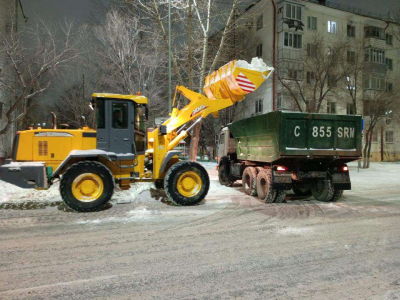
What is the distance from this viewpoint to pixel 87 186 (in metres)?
7.62

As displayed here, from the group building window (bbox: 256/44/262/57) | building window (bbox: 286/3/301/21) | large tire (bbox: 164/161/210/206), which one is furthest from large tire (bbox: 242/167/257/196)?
building window (bbox: 256/44/262/57)

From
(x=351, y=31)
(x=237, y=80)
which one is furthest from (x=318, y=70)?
(x=351, y=31)

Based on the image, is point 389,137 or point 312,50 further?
point 389,137

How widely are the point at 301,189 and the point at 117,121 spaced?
257 inches

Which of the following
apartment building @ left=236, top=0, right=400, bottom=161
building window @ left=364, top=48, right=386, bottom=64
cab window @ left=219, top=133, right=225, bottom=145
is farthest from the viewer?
building window @ left=364, top=48, right=386, bottom=64

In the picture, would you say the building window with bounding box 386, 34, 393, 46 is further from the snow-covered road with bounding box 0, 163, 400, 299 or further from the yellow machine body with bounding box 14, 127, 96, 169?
the yellow machine body with bounding box 14, 127, 96, 169

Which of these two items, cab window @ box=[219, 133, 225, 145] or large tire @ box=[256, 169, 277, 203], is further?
cab window @ box=[219, 133, 225, 145]

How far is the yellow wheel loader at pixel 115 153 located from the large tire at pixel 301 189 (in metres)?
3.83

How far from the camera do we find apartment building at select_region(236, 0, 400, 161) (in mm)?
30422

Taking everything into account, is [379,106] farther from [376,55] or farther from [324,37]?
[376,55]

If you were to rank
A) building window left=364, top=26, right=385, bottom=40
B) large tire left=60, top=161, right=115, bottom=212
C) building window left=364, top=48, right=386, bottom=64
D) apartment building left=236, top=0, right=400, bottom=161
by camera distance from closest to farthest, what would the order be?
large tire left=60, top=161, right=115, bottom=212 → apartment building left=236, top=0, right=400, bottom=161 → building window left=364, top=48, right=386, bottom=64 → building window left=364, top=26, right=385, bottom=40

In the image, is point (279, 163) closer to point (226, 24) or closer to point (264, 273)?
point (264, 273)

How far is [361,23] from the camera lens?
36250mm

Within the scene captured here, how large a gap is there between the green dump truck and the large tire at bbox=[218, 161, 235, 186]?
2626mm
